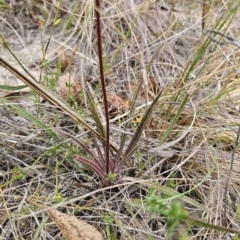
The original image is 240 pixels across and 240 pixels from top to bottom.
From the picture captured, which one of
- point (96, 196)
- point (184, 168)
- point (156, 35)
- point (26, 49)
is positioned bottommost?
point (96, 196)

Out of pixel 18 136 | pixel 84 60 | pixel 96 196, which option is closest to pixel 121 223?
pixel 96 196

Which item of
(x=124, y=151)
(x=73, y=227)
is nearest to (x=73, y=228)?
(x=73, y=227)

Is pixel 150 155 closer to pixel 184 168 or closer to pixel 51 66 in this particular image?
pixel 184 168

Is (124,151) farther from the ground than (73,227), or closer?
farther from the ground

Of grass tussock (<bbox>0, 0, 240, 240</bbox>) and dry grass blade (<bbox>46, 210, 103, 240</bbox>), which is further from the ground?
grass tussock (<bbox>0, 0, 240, 240</bbox>)

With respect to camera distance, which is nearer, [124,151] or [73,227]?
[73,227]

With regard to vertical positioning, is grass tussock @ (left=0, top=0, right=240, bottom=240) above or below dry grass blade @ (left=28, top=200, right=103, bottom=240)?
above

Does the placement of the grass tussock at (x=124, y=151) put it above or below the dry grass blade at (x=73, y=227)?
above

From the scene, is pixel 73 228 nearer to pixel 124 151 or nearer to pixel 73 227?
pixel 73 227
